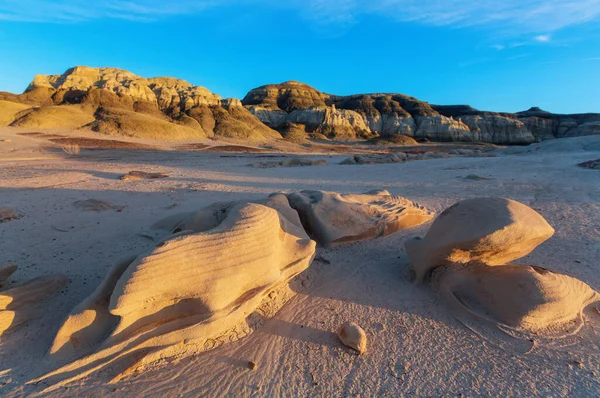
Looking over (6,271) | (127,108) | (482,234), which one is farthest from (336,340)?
(127,108)

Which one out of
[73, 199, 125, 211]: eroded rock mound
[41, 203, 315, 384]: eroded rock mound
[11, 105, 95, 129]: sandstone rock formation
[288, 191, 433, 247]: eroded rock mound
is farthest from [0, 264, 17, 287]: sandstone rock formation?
[11, 105, 95, 129]: sandstone rock formation

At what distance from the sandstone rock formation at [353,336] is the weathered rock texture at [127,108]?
3464 cm

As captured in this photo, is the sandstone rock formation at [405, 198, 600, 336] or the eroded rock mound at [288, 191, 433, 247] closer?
the sandstone rock formation at [405, 198, 600, 336]

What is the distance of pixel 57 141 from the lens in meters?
24.4

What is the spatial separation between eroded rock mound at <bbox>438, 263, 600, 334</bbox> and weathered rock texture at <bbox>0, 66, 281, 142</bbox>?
114 feet

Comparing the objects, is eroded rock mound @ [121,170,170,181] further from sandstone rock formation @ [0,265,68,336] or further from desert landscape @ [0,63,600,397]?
sandstone rock formation @ [0,265,68,336]

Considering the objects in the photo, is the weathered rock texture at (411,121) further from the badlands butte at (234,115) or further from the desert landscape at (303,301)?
the desert landscape at (303,301)

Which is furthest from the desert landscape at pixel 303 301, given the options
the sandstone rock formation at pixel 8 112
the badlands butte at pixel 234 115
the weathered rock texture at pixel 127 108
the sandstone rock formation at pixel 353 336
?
the sandstone rock formation at pixel 8 112

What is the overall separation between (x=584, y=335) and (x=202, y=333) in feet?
10.1

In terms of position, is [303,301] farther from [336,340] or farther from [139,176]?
[139,176]

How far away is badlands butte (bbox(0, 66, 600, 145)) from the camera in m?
33.5

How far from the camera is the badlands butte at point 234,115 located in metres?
33.5

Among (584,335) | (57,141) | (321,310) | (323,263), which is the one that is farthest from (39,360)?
(57,141)

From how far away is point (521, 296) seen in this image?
2.72 m
